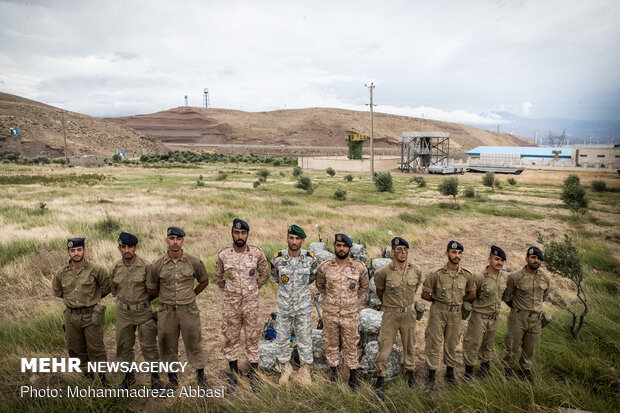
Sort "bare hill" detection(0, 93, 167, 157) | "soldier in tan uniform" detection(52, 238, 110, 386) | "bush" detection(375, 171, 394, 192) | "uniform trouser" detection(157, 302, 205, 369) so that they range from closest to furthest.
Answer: "soldier in tan uniform" detection(52, 238, 110, 386)
"uniform trouser" detection(157, 302, 205, 369)
"bush" detection(375, 171, 394, 192)
"bare hill" detection(0, 93, 167, 157)

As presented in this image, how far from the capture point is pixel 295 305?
4672mm

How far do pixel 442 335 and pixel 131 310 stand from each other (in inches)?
163

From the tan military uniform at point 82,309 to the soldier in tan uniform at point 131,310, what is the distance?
0.24m

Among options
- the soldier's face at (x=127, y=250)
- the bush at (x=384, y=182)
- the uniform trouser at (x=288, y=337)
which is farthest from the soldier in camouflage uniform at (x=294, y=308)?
the bush at (x=384, y=182)

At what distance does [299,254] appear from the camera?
4.88 meters

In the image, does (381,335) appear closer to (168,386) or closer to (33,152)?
(168,386)

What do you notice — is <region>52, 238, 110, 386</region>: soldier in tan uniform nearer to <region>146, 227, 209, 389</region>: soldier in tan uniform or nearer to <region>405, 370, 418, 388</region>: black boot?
<region>146, 227, 209, 389</region>: soldier in tan uniform

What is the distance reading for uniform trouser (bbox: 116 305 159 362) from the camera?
440 centimetres

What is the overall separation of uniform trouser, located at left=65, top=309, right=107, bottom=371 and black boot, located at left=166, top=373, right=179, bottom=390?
0.93m

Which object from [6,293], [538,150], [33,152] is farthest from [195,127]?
[6,293]

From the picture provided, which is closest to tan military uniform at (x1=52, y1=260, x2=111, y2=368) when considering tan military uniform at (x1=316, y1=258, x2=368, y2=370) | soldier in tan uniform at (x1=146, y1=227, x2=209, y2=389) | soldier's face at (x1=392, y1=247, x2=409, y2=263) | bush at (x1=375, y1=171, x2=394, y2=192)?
soldier in tan uniform at (x1=146, y1=227, x2=209, y2=389)

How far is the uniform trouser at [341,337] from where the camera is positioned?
14.9 ft

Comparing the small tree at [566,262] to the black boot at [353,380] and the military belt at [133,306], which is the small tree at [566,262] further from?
the military belt at [133,306]

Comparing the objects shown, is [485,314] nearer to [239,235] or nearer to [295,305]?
[295,305]
